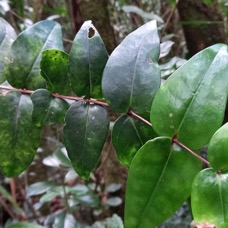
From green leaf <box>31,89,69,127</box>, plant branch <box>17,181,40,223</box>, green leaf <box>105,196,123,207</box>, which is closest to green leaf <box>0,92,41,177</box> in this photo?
green leaf <box>31,89,69,127</box>

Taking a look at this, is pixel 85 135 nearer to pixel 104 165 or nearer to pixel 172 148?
pixel 172 148

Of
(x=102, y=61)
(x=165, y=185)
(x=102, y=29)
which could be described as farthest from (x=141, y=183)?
(x=102, y=29)

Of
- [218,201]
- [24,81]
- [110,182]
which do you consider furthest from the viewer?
[110,182]

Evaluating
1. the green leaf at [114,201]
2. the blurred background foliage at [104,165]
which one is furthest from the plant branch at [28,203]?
the green leaf at [114,201]

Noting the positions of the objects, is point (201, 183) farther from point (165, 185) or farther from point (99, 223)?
point (99, 223)

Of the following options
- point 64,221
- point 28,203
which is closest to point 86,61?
point 64,221

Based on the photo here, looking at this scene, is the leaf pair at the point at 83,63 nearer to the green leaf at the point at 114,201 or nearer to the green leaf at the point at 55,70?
the green leaf at the point at 55,70

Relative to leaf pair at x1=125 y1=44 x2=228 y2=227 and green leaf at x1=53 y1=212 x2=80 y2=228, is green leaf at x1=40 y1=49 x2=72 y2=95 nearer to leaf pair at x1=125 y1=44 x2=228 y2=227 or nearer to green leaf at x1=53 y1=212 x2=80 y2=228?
leaf pair at x1=125 y1=44 x2=228 y2=227
